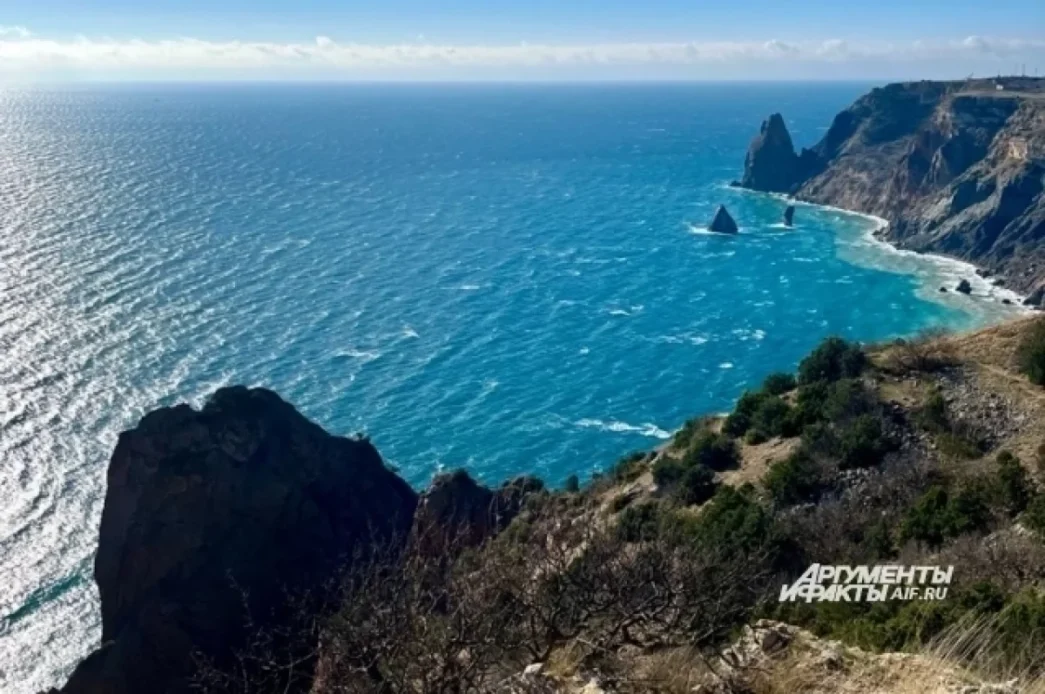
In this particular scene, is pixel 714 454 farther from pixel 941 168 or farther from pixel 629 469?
pixel 941 168

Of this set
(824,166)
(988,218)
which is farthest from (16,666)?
(824,166)

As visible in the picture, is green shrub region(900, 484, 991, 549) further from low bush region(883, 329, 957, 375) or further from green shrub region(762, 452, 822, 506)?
low bush region(883, 329, 957, 375)

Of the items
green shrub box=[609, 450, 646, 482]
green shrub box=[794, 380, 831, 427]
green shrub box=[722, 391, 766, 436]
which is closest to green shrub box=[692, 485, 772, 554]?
green shrub box=[794, 380, 831, 427]

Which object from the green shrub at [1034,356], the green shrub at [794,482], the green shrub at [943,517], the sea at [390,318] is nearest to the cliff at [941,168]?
the sea at [390,318]

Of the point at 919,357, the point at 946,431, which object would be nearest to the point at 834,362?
the point at 919,357

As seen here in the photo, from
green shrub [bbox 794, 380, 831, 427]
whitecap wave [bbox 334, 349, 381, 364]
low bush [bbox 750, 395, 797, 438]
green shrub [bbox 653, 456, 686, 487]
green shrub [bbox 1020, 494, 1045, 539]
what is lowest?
whitecap wave [bbox 334, 349, 381, 364]

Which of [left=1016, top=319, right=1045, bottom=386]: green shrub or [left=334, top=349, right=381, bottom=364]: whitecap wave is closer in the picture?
[left=1016, top=319, right=1045, bottom=386]: green shrub
